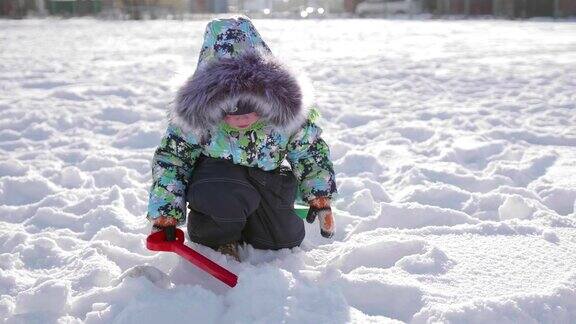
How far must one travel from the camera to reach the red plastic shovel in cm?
199

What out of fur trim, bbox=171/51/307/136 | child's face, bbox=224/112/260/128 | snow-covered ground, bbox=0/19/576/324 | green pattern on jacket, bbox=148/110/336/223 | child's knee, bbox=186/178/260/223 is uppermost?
fur trim, bbox=171/51/307/136

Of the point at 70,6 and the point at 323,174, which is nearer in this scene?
the point at 323,174

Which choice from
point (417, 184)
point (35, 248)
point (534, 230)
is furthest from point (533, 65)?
point (35, 248)

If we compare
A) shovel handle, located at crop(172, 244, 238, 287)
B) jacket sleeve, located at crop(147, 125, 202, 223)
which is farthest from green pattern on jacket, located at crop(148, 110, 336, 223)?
shovel handle, located at crop(172, 244, 238, 287)

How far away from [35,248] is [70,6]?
3326 centimetres

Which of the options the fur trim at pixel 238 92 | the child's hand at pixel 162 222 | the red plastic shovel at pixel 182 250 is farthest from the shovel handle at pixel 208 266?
the fur trim at pixel 238 92

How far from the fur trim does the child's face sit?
0.03m

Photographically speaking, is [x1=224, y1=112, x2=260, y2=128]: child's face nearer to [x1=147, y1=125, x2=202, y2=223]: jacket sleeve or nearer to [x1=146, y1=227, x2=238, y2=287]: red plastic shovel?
[x1=147, y1=125, x2=202, y2=223]: jacket sleeve

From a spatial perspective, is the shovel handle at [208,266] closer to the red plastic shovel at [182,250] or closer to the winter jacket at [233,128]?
the red plastic shovel at [182,250]

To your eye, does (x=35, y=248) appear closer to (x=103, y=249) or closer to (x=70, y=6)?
(x=103, y=249)

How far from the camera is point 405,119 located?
5020mm

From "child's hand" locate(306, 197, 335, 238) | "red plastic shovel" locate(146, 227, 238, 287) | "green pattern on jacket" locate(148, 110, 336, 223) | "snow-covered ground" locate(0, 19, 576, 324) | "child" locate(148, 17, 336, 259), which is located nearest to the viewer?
"snow-covered ground" locate(0, 19, 576, 324)

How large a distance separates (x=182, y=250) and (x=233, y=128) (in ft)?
1.64

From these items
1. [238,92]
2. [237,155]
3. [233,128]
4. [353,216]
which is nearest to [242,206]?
[237,155]
